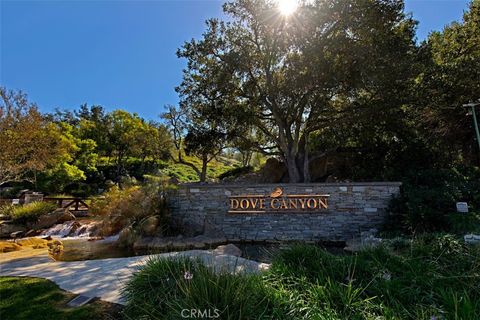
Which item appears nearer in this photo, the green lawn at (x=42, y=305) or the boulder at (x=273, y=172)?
the green lawn at (x=42, y=305)

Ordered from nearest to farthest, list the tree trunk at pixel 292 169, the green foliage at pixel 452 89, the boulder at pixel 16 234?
the green foliage at pixel 452 89, the boulder at pixel 16 234, the tree trunk at pixel 292 169

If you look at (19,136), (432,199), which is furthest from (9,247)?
(432,199)

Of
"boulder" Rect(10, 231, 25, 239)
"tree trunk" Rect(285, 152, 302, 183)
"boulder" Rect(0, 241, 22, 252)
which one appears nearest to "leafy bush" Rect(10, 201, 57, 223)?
"boulder" Rect(10, 231, 25, 239)

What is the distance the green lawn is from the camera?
10.3 ft

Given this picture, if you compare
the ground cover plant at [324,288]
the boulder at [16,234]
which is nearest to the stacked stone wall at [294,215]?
the ground cover plant at [324,288]

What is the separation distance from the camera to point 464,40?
1190 cm

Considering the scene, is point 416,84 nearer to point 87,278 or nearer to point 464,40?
point 464,40

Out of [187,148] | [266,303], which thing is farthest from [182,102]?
[266,303]

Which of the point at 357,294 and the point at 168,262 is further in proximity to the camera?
the point at 168,262

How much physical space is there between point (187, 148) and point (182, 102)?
7.47ft
